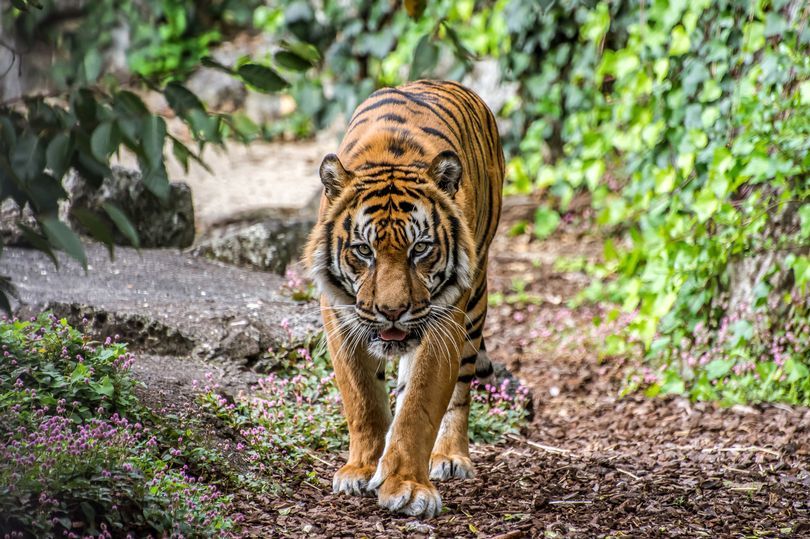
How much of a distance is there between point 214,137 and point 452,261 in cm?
203

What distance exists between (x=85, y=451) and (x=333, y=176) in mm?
1417

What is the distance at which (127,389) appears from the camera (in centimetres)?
375

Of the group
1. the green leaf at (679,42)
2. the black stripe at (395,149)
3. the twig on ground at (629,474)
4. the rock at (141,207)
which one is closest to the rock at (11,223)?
the rock at (141,207)

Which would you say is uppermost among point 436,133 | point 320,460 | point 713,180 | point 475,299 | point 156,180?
point 156,180

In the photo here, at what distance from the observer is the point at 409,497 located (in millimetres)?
3539

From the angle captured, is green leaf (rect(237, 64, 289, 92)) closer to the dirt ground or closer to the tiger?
the tiger

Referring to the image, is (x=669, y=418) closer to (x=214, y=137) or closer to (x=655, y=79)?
(x=655, y=79)

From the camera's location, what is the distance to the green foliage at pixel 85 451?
2783mm

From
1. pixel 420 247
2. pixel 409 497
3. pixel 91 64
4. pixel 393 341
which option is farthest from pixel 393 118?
pixel 91 64

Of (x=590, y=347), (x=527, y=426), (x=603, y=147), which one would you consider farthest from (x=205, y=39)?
(x=527, y=426)

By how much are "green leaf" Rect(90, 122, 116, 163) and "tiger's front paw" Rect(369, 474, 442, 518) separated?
208cm

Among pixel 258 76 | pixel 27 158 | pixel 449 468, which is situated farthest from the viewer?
pixel 449 468

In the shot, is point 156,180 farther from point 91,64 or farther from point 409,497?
point 409,497

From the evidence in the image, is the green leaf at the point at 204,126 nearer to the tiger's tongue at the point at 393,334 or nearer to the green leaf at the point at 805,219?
the tiger's tongue at the point at 393,334
